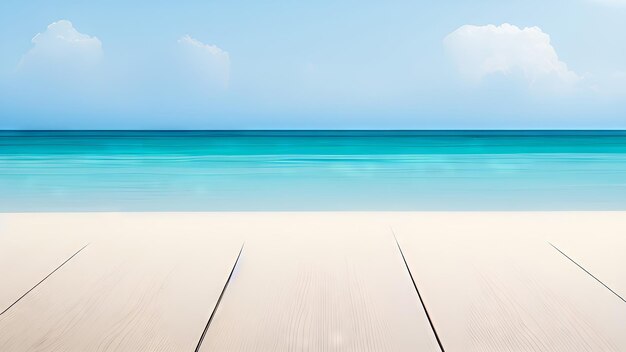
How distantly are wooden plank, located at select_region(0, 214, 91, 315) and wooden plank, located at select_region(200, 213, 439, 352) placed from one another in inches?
12.0

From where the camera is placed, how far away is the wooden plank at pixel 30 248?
805mm

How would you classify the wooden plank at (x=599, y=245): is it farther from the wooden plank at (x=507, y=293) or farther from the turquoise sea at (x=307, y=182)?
the turquoise sea at (x=307, y=182)

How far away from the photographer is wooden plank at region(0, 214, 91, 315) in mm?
805

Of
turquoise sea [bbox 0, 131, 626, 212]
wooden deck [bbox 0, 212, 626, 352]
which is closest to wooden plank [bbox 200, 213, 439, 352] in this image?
wooden deck [bbox 0, 212, 626, 352]

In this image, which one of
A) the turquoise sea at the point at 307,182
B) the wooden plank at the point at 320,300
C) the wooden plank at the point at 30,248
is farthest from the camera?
the turquoise sea at the point at 307,182

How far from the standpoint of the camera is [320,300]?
723mm

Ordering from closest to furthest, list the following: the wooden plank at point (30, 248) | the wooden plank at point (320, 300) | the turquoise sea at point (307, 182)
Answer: the wooden plank at point (320, 300), the wooden plank at point (30, 248), the turquoise sea at point (307, 182)

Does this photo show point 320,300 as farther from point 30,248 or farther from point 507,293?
point 30,248

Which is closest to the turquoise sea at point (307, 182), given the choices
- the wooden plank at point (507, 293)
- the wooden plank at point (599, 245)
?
the wooden plank at point (599, 245)

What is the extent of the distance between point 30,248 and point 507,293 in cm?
84

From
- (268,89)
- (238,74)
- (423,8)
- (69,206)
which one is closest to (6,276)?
(69,206)

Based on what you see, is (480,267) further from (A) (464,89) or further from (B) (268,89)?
(A) (464,89)

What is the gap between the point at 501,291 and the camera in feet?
2.50

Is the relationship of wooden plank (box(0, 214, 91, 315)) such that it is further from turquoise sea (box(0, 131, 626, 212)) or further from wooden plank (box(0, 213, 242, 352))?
turquoise sea (box(0, 131, 626, 212))
